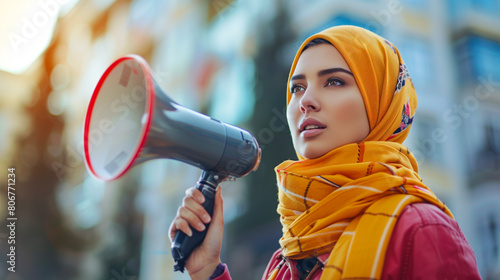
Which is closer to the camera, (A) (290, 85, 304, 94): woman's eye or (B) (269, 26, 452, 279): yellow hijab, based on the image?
(B) (269, 26, 452, 279): yellow hijab

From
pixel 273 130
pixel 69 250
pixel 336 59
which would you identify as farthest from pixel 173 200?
pixel 336 59

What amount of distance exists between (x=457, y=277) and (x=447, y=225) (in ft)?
0.27

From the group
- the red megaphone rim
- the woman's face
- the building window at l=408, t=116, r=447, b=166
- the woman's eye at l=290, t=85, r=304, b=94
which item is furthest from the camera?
the building window at l=408, t=116, r=447, b=166

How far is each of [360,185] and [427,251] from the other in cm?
16

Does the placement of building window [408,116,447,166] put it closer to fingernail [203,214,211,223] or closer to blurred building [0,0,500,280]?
blurred building [0,0,500,280]

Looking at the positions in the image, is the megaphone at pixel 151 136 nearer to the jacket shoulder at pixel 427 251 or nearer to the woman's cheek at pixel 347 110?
the woman's cheek at pixel 347 110

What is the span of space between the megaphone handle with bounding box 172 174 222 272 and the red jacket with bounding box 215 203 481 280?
382mm

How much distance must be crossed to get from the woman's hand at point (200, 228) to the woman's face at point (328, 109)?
0.22 metres

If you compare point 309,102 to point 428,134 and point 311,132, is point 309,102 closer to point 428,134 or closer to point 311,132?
point 311,132

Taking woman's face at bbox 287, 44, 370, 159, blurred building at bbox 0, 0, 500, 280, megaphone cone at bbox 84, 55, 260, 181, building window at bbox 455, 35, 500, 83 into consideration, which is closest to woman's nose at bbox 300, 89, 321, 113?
woman's face at bbox 287, 44, 370, 159

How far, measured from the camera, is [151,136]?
2.47ft

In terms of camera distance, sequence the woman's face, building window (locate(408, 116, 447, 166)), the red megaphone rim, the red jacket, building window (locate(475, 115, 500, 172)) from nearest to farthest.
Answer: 1. the red jacket
2. the red megaphone rim
3. the woman's face
4. building window (locate(475, 115, 500, 172))
5. building window (locate(408, 116, 447, 166))

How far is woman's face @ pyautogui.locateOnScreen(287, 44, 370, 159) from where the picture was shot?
85cm

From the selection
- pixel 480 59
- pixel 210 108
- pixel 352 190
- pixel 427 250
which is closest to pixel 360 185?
pixel 352 190
